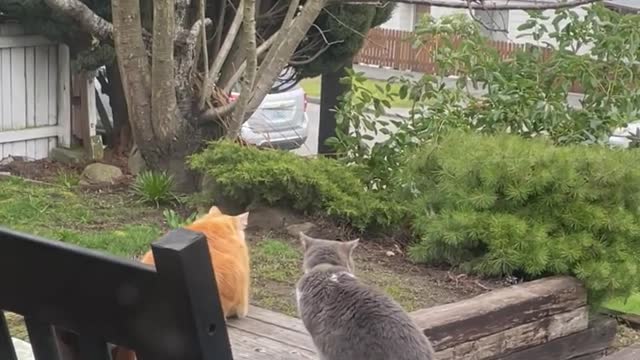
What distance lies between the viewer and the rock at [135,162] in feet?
28.0

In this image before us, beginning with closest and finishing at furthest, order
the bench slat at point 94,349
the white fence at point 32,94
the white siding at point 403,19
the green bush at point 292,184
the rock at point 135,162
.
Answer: the bench slat at point 94,349, the green bush at point 292,184, the rock at point 135,162, the white fence at point 32,94, the white siding at point 403,19

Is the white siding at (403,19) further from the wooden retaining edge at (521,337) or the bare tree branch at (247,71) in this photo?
the wooden retaining edge at (521,337)

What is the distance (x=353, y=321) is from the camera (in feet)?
10.8

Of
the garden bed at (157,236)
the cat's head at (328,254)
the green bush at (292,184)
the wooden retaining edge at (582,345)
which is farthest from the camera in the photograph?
the green bush at (292,184)

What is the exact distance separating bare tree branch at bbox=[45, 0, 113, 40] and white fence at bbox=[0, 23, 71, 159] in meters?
1.61

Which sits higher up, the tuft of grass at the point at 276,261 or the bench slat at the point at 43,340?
the bench slat at the point at 43,340

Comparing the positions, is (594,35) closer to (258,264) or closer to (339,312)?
(258,264)

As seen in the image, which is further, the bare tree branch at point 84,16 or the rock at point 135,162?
the rock at point 135,162

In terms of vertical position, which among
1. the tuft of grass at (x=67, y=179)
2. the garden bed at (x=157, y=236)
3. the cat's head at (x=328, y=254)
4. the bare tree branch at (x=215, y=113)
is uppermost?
the bare tree branch at (x=215, y=113)

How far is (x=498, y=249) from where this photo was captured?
18.2 ft

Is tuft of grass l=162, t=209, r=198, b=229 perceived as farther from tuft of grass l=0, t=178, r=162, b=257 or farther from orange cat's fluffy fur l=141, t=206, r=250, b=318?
orange cat's fluffy fur l=141, t=206, r=250, b=318

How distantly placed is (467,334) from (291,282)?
115 cm

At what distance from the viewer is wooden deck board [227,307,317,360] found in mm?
4102

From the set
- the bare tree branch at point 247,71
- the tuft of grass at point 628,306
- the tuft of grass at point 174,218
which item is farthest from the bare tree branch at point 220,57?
the tuft of grass at point 628,306
